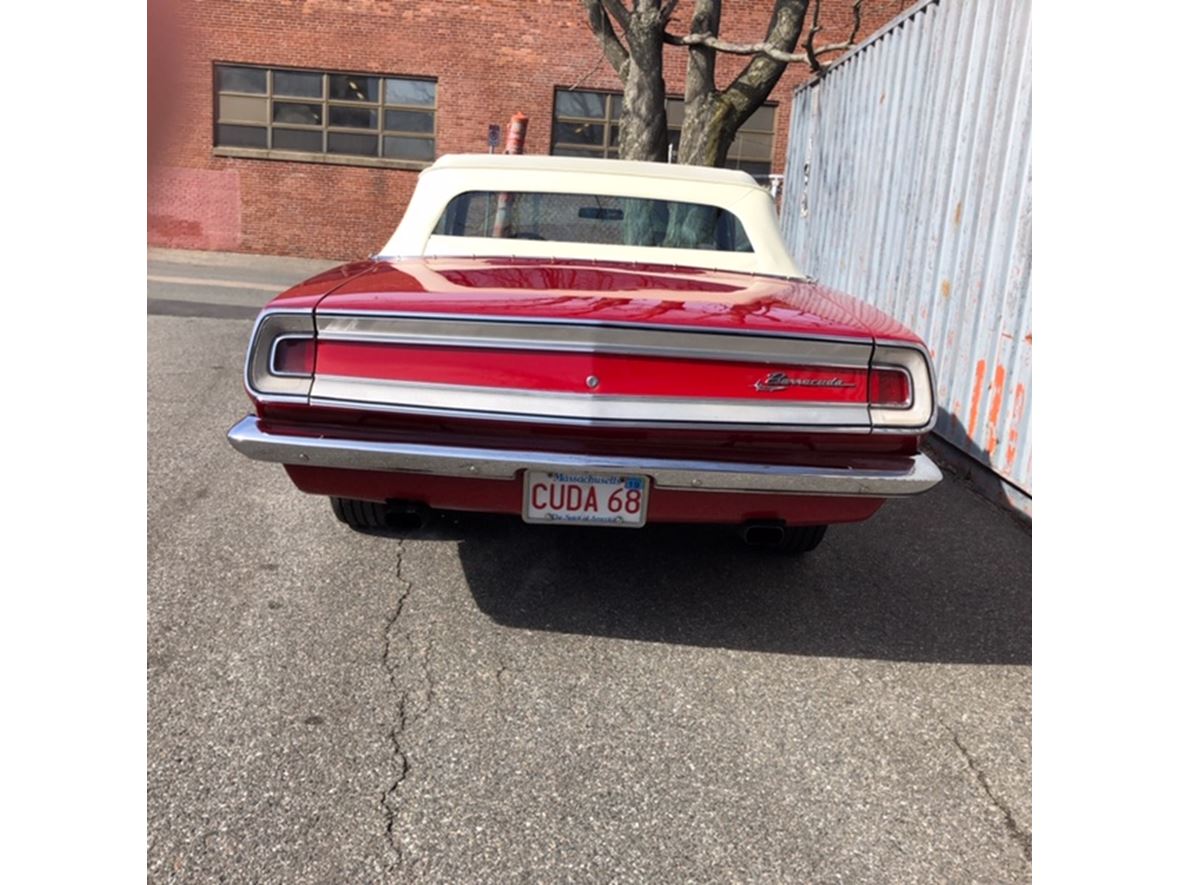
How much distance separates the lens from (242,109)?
17531 mm

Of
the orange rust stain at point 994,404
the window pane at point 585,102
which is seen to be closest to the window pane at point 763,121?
the window pane at point 585,102

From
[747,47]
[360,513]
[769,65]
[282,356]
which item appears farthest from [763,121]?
[282,356]

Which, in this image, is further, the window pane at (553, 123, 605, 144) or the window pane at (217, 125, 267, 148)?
the window pane at (217, 125, 267, 148)

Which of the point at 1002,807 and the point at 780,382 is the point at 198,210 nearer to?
the point at 780,382

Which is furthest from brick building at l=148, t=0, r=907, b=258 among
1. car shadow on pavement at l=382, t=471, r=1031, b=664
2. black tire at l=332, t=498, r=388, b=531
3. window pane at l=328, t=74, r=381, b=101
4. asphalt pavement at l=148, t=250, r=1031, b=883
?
black tire at l=332, t=498, r=388, b=531

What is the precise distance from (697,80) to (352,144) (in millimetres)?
9255

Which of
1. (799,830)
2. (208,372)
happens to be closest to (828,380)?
(799,830)

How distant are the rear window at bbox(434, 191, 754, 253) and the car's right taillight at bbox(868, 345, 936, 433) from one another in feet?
4.77

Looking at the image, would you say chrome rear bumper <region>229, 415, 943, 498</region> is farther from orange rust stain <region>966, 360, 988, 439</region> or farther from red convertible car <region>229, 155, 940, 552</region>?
orange rust stain <region>966, 360, 988, 439</region>

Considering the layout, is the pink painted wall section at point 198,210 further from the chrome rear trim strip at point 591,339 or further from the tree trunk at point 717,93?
the chrome rear trim strip at point 591,339

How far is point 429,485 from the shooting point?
310 cm

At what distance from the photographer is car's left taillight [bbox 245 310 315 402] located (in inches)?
117

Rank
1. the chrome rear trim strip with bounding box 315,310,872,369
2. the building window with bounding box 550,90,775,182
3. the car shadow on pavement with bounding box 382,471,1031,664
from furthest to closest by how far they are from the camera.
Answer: the building window with bounding box 550,90,775,182 < the car shadow on pavement with bounding box 382,471,1031,664 < the chrome rear trim strip with bounding box 315,310,872,369

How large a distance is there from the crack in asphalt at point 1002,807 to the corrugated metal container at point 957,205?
2.25 metres
